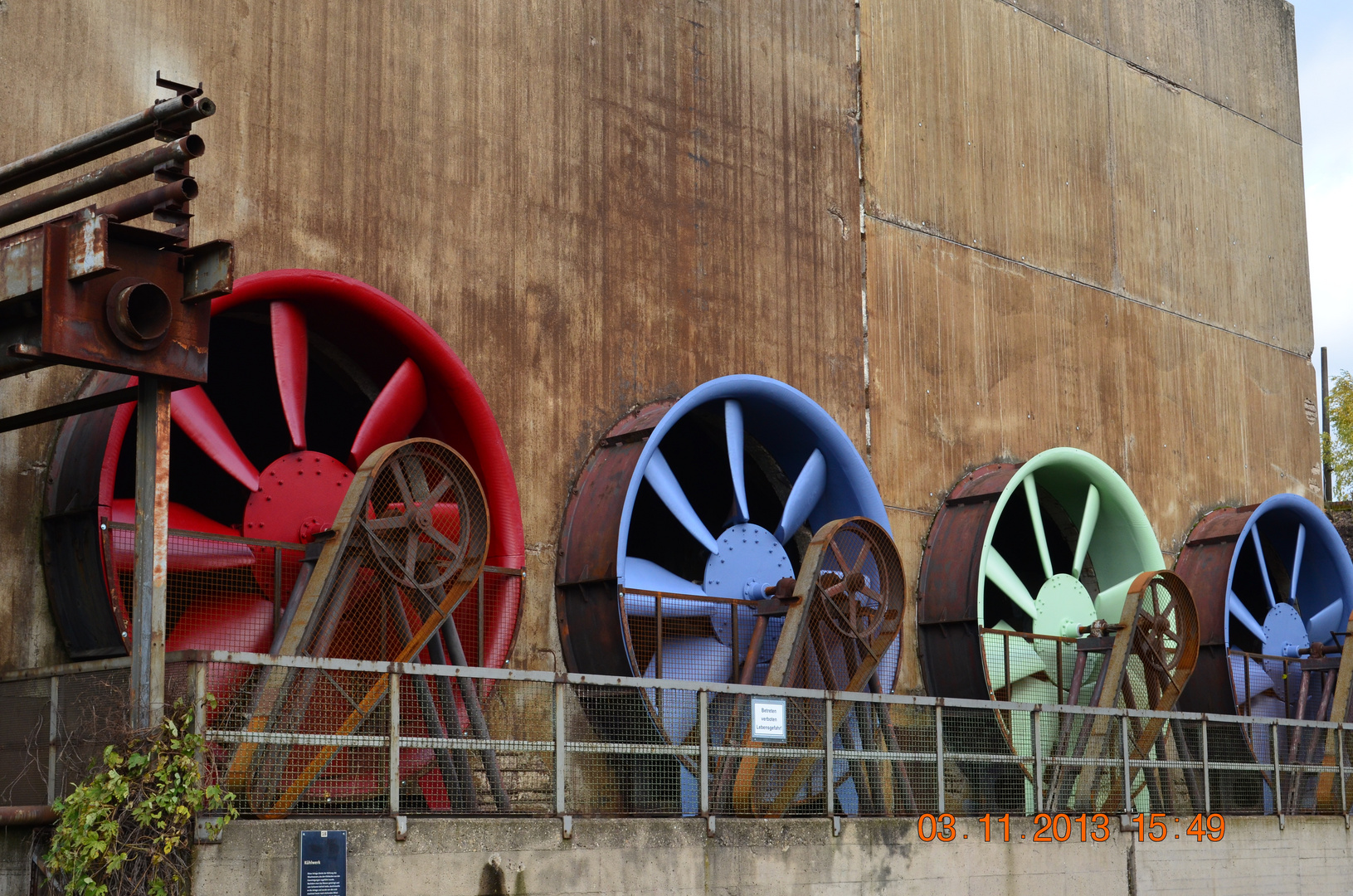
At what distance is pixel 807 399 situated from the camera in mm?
14117

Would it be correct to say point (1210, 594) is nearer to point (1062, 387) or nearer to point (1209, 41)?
point (1062, 387)

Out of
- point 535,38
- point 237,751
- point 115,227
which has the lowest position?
point 237,751

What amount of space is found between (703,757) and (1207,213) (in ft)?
44.2

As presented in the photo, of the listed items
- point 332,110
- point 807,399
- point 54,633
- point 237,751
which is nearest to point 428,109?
point 332,110

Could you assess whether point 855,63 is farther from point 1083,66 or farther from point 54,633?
point 54,633

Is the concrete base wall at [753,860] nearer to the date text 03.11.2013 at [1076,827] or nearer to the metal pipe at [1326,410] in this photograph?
the date text 03.11.2013 at [1076,827]

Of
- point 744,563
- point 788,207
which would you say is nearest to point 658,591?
point 744,563

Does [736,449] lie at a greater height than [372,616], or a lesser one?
greater

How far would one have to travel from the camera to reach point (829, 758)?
1120 centimetres

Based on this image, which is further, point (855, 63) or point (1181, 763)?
point (855, 63)

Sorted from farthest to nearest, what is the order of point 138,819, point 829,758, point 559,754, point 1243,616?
point 1243,616, point 829,758, point 559,754, point 138,819

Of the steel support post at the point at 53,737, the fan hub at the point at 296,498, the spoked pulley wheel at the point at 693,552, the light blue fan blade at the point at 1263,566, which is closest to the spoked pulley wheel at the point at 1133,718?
the spoked pulley wheel at the point at 693,552

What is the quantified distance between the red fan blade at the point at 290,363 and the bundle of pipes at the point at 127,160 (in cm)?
235

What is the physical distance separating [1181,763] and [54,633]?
9480mm
